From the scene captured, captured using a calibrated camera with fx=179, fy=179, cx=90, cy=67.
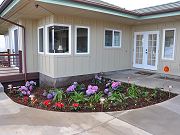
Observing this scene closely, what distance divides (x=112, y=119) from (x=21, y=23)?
6.16m

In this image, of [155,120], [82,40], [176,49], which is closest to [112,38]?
[82,40]

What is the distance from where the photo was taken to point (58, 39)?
7242 mm

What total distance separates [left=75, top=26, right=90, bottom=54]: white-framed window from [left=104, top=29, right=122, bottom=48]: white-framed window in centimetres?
122

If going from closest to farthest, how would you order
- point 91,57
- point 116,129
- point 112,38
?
point 116,129 → point 91,57 → point 112,38

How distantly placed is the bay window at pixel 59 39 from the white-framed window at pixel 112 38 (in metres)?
2.32

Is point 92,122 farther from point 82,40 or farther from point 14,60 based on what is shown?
point 14,60

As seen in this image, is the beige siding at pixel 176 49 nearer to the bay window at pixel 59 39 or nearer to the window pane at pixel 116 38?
the window pane at pixel 116 38

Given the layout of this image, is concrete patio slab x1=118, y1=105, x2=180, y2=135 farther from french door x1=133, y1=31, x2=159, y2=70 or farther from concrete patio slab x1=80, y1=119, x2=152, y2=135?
french door x1=133, y1=31, x2=159, y2=70

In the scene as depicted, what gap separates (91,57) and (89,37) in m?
0.92

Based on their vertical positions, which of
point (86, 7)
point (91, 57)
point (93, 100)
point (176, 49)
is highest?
point (86, 7)

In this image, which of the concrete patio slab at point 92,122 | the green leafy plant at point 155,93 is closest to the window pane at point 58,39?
the concrete patio slab at point 92,122

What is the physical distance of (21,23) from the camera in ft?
26.1

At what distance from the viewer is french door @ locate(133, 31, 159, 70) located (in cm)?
934

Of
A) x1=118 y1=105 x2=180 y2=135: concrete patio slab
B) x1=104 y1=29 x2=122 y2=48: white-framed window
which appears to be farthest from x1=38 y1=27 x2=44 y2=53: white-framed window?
x1=118 y1=105 x2=180 y2=135: concrete patio slab
